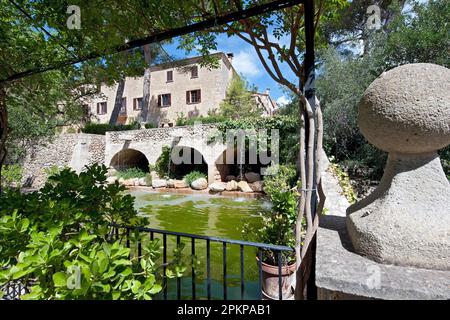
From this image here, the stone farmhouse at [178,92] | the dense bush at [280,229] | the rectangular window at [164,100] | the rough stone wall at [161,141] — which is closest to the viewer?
the dense bush at [280,229]

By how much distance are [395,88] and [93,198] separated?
2.41 meters

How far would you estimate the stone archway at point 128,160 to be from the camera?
659 inches

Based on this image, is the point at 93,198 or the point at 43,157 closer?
the point at 93,198

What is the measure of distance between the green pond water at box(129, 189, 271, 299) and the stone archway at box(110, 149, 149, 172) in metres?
4.47

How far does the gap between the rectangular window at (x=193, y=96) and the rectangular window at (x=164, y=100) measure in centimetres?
208

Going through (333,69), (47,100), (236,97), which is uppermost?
(236,97)

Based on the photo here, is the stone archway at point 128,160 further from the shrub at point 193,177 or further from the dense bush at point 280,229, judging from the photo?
the dense bush at point 280,229

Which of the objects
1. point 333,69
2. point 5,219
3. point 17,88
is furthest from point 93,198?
point 333,69

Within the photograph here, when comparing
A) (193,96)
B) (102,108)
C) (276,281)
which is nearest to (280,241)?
(276,281)

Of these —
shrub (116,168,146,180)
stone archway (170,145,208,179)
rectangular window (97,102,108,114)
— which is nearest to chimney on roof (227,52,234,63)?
stone archway (170,145,208,179)

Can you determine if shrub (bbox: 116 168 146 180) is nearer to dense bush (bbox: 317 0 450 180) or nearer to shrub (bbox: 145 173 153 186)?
shrub (bbox: 145 173 153 186)

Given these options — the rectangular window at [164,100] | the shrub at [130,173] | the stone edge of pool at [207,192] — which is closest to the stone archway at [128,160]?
the shrub at [130,173]
